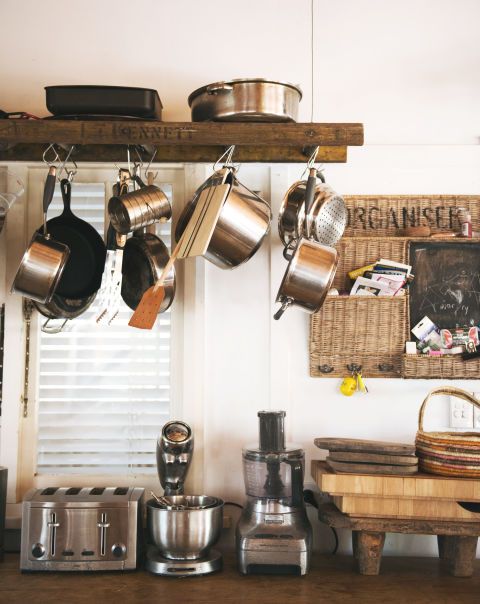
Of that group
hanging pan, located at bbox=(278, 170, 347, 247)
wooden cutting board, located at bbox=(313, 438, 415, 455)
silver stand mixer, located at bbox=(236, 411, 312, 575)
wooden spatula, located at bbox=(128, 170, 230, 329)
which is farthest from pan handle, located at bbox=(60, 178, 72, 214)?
wooden cutting board, located at bbox=(313, 438, 415, 455)

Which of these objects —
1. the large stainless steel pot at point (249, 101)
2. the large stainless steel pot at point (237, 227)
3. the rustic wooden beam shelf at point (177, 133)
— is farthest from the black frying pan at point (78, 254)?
the large stainless steel pot at point (249, 101)

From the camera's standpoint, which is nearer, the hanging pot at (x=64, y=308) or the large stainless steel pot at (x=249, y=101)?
the large stainless steel pot at (x=249, y=101)

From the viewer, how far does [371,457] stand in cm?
210

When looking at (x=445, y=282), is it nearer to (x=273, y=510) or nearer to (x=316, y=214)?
(x=316, y=214)

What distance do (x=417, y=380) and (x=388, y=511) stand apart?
525 millimetres

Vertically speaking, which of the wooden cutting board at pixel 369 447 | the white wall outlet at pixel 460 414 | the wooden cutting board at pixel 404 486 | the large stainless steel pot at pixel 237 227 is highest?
the large stainless steel pot at pixel 237 227

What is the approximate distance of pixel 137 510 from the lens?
2121 millimetres

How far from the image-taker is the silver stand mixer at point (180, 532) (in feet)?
6.76

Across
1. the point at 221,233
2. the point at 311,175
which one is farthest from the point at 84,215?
the point at 311,175

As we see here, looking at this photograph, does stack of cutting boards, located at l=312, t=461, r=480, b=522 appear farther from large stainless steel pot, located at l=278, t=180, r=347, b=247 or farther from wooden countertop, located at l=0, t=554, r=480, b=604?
large stainless steel pot, located at l=278, t=180, r=347, b=247

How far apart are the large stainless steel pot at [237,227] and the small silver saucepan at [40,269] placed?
0.48 meters

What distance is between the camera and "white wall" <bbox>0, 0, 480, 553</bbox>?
7.88 ft

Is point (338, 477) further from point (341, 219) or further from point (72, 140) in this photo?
point (72, 140)

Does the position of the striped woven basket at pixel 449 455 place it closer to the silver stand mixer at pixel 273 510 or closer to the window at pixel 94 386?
the silver stand mixer at pixel 273 510
